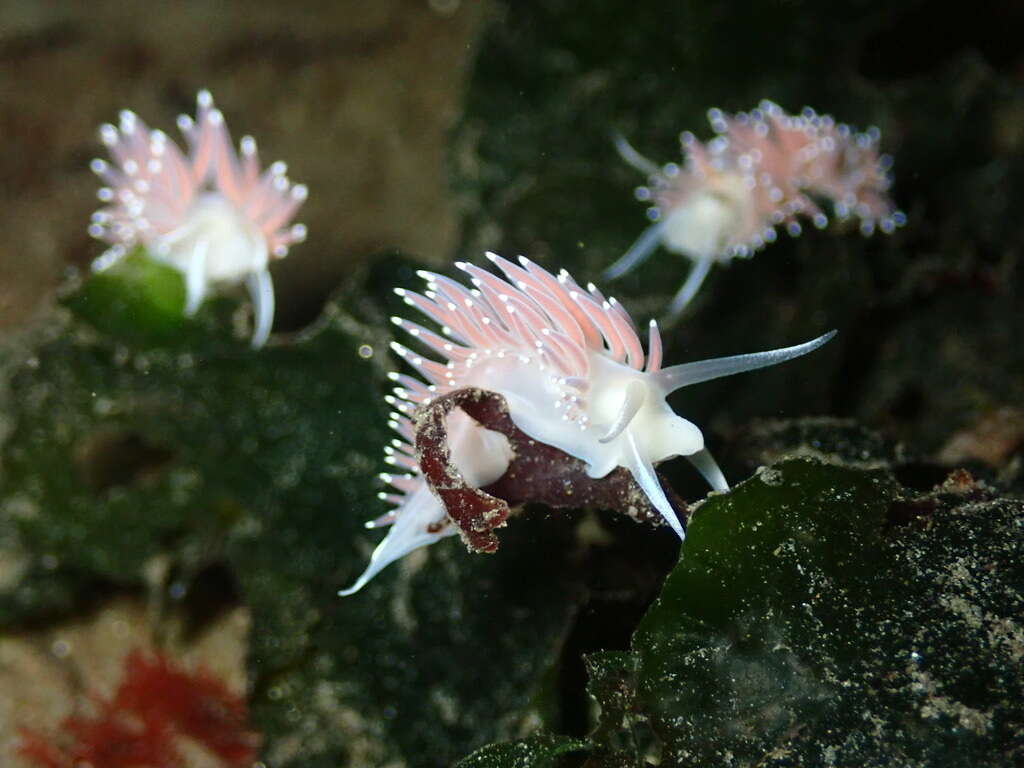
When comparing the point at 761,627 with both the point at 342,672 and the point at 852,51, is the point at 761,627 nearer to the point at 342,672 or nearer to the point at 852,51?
the point at 342,672

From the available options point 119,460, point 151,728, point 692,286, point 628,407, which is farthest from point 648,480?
point 119,460

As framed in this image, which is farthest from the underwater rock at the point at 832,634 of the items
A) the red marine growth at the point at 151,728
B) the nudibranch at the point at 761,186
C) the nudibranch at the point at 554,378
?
the red marine growth at the point at 151,728

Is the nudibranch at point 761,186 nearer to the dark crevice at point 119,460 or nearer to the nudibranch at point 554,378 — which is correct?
the nudibranch at point 554,378

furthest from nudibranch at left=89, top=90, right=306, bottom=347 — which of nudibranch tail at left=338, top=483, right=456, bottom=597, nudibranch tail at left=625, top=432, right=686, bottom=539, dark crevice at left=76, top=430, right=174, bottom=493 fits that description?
nudibranch tail at left=625, top=432, right=686, bottom=539

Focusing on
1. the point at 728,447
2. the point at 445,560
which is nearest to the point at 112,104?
the point at 445,560

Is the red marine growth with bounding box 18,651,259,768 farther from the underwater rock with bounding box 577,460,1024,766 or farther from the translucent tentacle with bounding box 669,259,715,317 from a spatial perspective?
the translucent tentacle with bounding box 669,259,715,317

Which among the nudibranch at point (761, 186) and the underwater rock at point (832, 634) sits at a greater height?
the nudibranch at point (761, 186)
